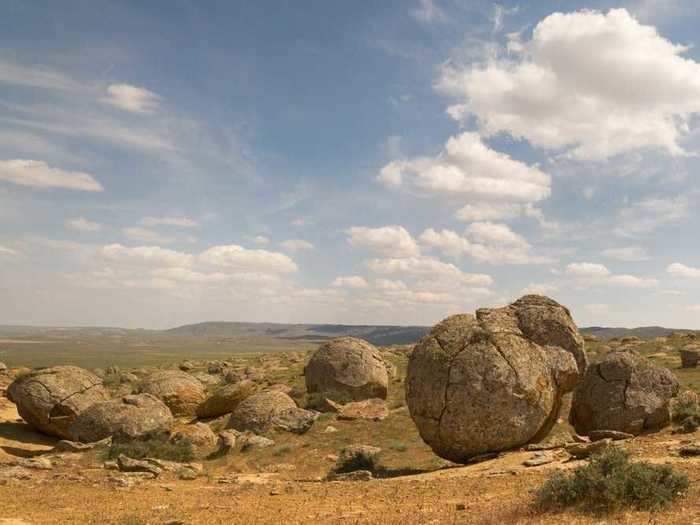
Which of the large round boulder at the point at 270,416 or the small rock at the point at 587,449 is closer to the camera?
the small rock at the point at 587,449

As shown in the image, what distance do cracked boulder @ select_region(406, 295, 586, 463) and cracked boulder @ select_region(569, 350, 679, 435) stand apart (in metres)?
2.92

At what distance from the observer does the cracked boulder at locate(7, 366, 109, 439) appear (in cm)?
2458

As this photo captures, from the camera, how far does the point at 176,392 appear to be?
28.6 metres

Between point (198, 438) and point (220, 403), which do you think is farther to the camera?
point (220, 403)

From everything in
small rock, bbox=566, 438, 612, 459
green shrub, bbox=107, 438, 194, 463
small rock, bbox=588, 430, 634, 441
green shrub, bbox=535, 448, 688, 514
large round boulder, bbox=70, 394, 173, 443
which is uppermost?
green shrub, bbox=535, 448, 688, 514

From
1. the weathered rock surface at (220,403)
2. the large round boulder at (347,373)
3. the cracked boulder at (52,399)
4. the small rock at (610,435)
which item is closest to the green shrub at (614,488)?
the small rock at (610,435)

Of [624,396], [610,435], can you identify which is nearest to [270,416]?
[610,435]

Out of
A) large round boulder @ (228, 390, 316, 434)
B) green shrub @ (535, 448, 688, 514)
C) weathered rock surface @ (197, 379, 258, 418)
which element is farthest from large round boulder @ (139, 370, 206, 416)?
green shrub @ (535, 448, 688, 514)

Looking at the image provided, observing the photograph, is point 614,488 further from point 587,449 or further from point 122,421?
point 122,421

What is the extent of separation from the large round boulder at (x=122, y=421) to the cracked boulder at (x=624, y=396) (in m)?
16.3

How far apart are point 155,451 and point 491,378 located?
12.3 m

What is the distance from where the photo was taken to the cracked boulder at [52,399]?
24.6 metres

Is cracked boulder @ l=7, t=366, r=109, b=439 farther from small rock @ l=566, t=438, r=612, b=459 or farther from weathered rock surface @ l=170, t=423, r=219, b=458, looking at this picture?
small rock @ l=566, t=438, r=612, b=459

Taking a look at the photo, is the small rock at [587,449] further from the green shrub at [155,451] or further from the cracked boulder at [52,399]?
the cracked boulder at [52,399]
